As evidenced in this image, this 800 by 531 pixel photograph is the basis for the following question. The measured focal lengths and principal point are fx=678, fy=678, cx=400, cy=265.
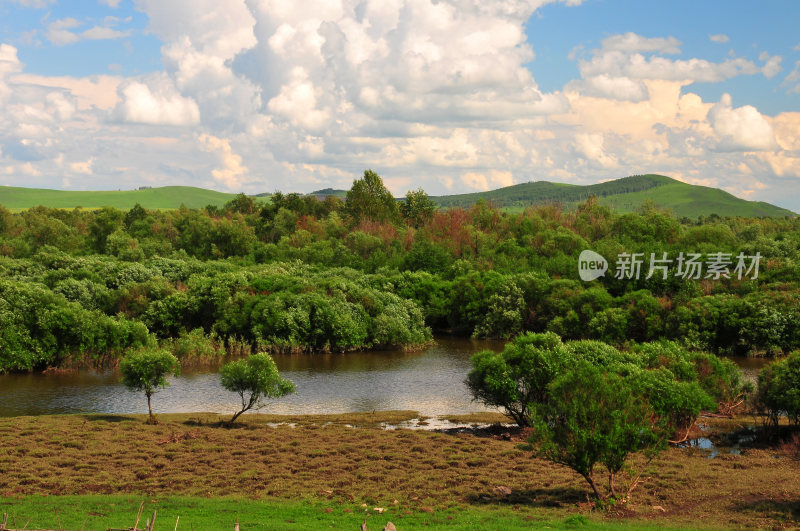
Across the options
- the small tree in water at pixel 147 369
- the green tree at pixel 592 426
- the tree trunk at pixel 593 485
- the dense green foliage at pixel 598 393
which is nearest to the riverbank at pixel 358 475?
the tree trunk at pixel 593 485

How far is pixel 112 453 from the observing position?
36500 millimetres

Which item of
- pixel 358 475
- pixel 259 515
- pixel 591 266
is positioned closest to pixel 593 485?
pixel 358 475

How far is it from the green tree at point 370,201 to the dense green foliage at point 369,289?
1.23 m

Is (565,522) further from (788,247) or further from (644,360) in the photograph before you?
(788,247)

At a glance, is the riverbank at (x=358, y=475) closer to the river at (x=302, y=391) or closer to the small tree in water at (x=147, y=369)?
the small tree in water at (x=147, y=369)

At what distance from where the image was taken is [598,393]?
1105 inches

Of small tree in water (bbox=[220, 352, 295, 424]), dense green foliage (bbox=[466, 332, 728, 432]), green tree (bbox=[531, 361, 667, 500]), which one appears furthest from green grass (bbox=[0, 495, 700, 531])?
dense green foliage (bbox=[466, 332, 728, 432])

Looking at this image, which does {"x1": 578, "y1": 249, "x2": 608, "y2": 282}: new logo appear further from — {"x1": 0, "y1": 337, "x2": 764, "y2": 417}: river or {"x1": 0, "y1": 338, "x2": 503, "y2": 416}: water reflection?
{"x1": 0, "y1": 338, "x2": 503, "y2": 416}: water reflection

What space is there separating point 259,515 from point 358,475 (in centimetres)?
773

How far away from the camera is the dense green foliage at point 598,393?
27547mm

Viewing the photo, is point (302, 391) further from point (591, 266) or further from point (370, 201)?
point (370, 201)

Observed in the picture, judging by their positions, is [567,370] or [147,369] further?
[147,369]

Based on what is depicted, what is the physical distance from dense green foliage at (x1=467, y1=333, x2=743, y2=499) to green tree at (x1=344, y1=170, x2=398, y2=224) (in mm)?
93110

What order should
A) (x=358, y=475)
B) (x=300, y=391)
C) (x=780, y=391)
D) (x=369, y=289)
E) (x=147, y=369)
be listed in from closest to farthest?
1. (x=358, y=475)
2. (x=780, y=391)
3. (x=147, y=369)
4. (x=300, y=391)
5. (x=369, y=289)
